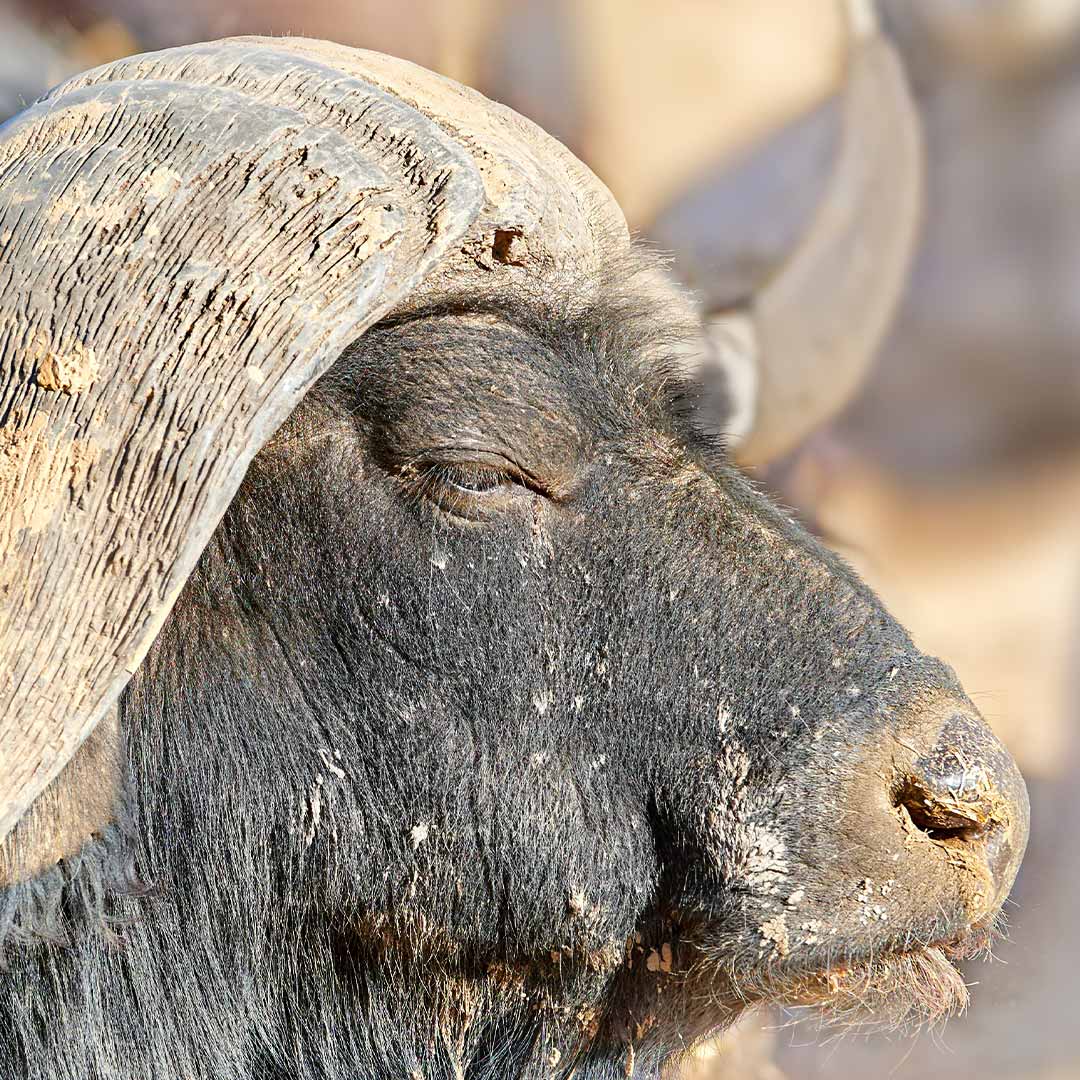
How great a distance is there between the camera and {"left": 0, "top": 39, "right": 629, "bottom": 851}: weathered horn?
141cm

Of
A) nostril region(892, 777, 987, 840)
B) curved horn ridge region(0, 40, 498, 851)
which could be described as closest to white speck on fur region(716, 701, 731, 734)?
nostril region(892, 777, 987, 840)

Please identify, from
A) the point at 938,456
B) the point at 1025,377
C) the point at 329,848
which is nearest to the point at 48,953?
the point at 329,848

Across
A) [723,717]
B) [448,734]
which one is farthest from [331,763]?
[723,717]

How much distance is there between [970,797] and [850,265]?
2071mm

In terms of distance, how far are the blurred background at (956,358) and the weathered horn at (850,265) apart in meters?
0.05

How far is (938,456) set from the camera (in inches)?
137

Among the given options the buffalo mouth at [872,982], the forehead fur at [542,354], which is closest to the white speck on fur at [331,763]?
the forehead fur at [542,354]

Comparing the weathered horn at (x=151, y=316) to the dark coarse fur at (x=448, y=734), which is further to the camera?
the dark coarse fur at (x=448, y=734)

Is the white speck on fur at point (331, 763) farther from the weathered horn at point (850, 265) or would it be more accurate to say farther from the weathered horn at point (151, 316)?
the weathered horn at point (850, 265)

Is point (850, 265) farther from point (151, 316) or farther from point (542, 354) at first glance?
point (151, 316)

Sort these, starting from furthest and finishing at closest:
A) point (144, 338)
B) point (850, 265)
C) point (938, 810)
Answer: point (850, 265)
point (938, 810)
point (144, 338)

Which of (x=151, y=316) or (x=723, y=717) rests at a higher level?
(x=151, y=316)

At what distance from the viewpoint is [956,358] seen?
347 centimetres

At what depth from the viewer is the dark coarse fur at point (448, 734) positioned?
1.73 metres
